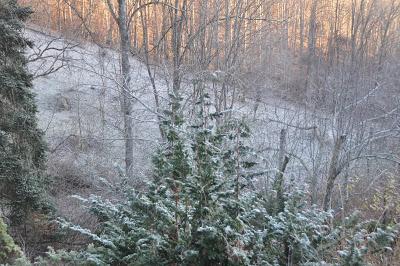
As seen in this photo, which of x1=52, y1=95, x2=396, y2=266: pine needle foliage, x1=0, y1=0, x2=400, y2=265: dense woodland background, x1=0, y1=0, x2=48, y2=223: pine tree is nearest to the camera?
x1=52, y1=95, x2=396, y2=266: pine needle foliage

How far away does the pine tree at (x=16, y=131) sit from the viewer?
6.48 metres

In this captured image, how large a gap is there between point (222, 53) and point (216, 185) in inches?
315

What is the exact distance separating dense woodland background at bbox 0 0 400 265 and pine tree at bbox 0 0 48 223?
1.07ft

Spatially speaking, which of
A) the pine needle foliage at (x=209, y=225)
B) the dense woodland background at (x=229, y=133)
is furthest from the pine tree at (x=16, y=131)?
the pine needle foliage at (x=209, y=225)

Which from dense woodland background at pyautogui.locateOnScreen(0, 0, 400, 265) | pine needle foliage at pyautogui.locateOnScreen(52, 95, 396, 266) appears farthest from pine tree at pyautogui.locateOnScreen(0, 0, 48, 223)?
pine needle foliage at pyautogui.locateOnScreen(52, 95, 396, 266)

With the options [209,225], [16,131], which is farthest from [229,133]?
[16,131]

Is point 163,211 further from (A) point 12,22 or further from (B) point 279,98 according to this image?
(B) point 279,98

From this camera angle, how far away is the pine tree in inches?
255

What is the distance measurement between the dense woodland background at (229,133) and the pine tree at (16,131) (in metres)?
0.33

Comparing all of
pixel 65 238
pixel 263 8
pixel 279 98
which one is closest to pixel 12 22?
pixel 65 238

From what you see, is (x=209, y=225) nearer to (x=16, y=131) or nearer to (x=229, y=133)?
(x=229, y=133)

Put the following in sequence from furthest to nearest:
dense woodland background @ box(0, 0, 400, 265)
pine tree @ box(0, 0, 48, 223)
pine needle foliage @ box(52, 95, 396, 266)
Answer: pine tree @ box(0, 0, 48, 223), dense woodland background @ box(0, 0, 400, 265), pine needle foliage @ box(52, 95, 396, 266)

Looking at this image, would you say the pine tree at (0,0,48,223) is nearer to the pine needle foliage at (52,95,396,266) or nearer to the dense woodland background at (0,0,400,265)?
the dense woodland background at (0,0,400,265)

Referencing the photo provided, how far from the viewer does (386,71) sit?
1240cm
